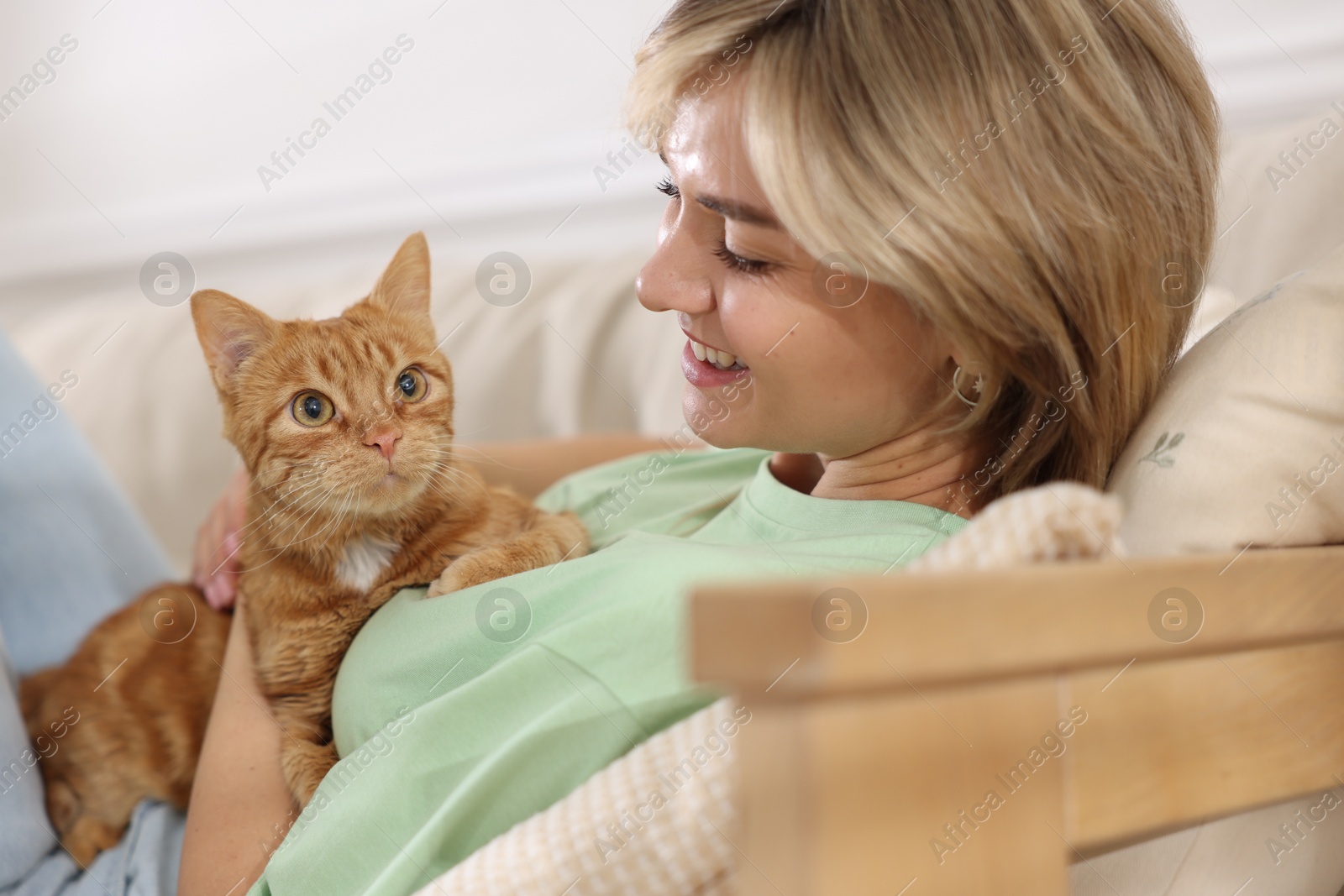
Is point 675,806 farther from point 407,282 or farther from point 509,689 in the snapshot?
point 407,282

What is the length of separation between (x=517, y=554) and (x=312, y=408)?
0.79 ft

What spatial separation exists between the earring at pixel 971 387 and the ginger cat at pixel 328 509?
41cm

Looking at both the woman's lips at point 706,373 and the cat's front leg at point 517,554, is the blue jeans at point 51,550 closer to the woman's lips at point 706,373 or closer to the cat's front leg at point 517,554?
the cat's front leg at point 517,554

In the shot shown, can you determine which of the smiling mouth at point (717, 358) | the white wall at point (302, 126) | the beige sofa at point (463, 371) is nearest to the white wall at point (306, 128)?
the white wall at point (302, 126)

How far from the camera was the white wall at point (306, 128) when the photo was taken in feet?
8.19

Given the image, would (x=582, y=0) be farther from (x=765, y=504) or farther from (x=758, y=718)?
(x=758, y=718)

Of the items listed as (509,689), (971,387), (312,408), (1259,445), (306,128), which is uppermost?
(306,128)

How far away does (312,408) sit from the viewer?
989 mm

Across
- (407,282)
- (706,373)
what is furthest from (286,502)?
(706,373)

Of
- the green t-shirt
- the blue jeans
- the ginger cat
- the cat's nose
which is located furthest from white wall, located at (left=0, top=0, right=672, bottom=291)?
the green t-shirt

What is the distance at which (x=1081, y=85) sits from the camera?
34.6 inches

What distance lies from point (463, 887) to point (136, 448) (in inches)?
65.6

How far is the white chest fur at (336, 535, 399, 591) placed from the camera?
40.3 inches

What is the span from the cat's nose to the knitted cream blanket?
389mm
